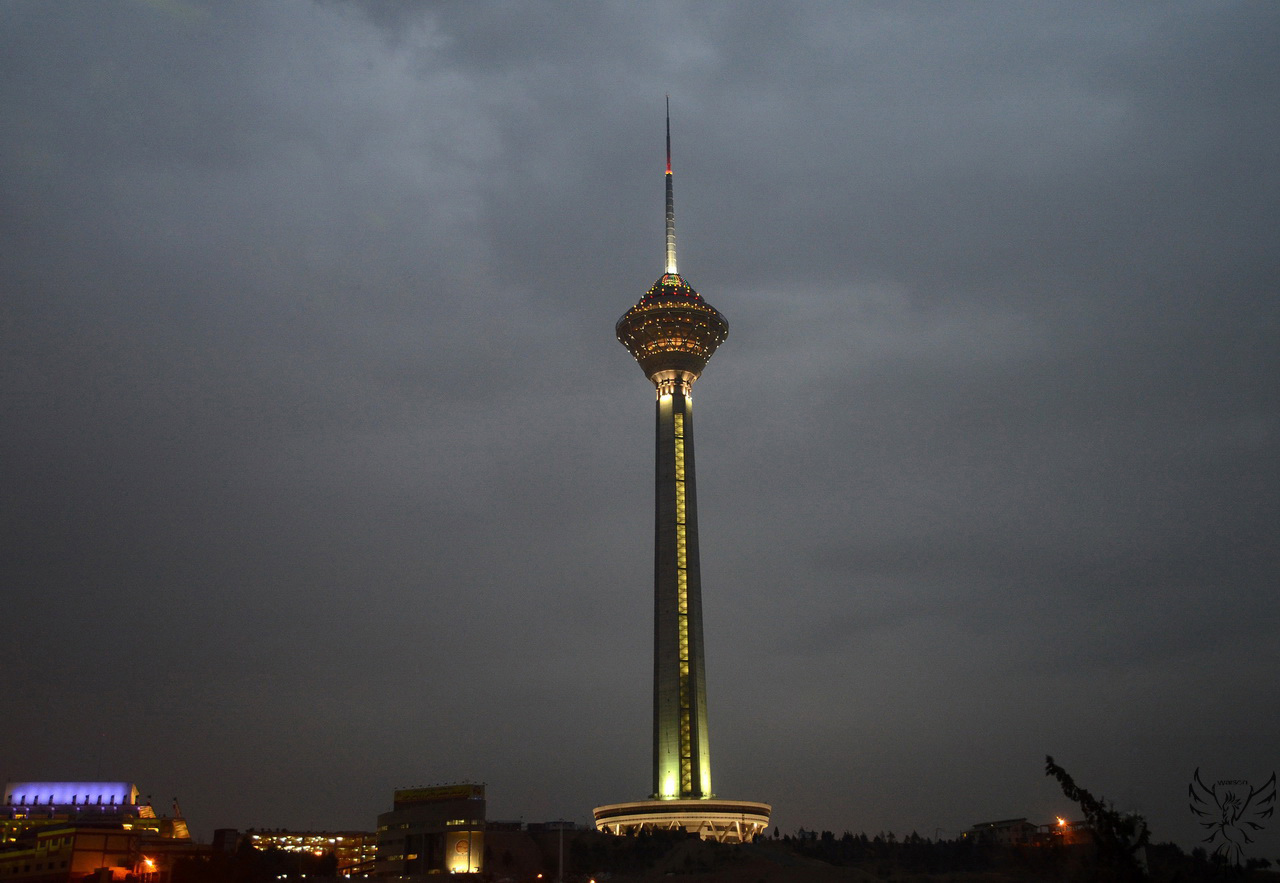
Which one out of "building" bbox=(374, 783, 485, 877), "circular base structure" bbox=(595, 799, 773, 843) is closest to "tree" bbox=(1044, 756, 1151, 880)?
"building" bbox=(374, 783, 485, 877)

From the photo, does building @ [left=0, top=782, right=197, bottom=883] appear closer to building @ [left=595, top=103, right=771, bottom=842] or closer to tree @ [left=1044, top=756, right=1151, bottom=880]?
building @ [left=595, top=103, right=771, bottom=842]

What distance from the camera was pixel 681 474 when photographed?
643ft

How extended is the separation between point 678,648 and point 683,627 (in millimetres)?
3477

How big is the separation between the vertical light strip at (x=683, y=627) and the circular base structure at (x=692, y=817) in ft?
13.4

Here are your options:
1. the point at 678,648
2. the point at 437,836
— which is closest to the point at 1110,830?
the point at 437,836

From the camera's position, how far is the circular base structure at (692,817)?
175250 mm

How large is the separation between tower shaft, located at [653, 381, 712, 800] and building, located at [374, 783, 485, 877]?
3219 centimetres

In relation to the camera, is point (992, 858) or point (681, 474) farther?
point (681, 474)

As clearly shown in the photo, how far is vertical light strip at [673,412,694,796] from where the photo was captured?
18038cm

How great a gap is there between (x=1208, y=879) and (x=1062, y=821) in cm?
2961

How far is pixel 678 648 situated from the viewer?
607 ft

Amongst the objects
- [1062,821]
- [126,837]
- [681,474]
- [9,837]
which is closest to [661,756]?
[681,474]

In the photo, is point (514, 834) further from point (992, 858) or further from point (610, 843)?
point (992, 858)

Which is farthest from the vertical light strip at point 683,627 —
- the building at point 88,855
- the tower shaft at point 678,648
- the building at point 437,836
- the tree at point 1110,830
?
the tree at point 1110,830
